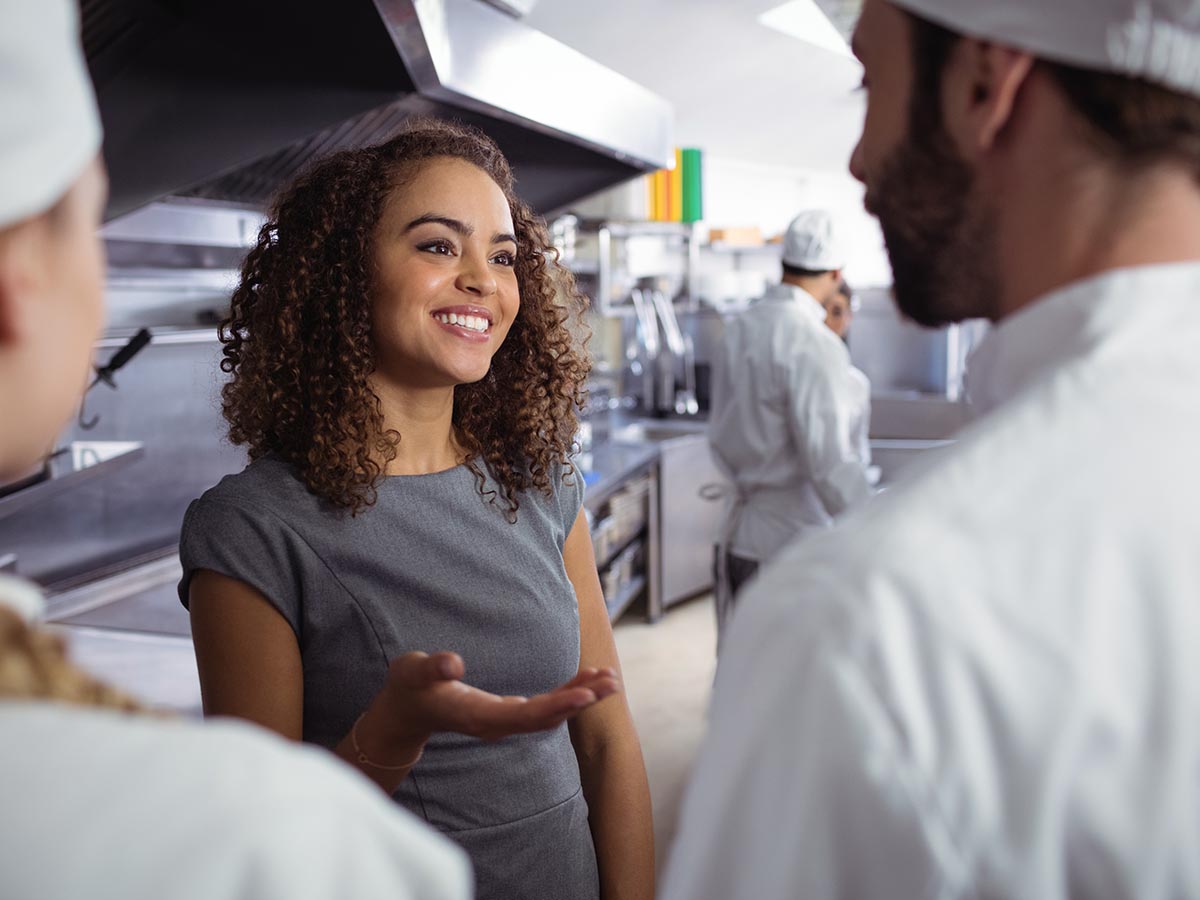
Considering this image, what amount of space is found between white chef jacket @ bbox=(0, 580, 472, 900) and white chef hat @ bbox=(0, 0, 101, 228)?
8.1 inches

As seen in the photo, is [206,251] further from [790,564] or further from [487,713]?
[790,564]

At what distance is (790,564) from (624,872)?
34.4 inches

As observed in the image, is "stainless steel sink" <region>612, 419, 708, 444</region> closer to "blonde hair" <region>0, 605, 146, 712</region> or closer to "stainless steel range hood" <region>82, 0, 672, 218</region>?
"stainless steel range hood" <region>82, 0, 672, 218</region>

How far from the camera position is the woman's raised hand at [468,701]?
2.39ft

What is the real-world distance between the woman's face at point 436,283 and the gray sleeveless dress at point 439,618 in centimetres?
16

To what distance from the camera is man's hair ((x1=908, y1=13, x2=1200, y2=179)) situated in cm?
58

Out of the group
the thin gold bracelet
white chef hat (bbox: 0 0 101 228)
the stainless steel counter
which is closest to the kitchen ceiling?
the stainless steel counter

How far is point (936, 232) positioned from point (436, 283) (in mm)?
738

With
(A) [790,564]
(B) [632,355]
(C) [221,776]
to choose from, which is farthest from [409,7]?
(B) [632,355]

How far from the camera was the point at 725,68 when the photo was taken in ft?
16.3

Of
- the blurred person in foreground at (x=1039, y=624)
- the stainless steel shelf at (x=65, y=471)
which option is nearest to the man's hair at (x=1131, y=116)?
the blurred person in foreground at (x=1039, y=624)

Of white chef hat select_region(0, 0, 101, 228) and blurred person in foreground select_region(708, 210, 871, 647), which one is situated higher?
white chef hat select_region(0, 0, 101, 228)

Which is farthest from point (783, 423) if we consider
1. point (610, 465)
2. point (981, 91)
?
point (981, 91)

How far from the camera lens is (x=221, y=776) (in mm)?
375
